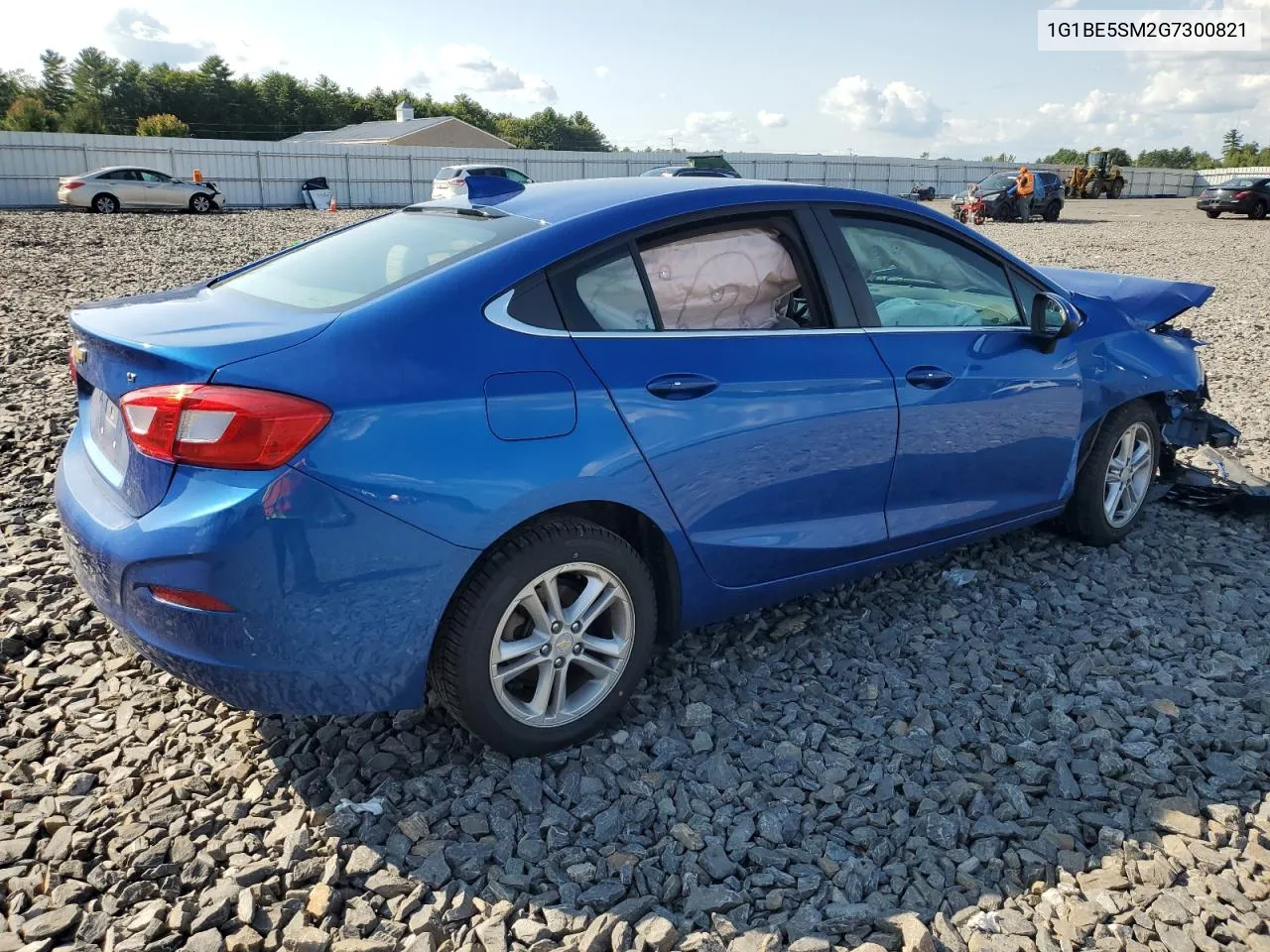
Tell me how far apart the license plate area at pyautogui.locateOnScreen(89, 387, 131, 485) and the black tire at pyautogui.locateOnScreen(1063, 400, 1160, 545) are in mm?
3846

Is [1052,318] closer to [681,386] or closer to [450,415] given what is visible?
[681,386]

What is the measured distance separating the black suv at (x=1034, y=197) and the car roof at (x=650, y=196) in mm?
28070

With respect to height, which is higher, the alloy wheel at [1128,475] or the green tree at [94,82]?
the green tree at [94,82]

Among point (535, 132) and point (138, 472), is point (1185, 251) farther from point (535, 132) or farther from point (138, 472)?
point (535, 132)

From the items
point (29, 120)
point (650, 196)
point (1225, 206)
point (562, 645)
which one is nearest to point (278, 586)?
point (562, 645)

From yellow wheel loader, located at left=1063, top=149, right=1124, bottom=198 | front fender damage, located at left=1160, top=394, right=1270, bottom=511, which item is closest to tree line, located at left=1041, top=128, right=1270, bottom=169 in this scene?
yellow wheel loader, located at left=1063, top=149, right=1124, bottom=198

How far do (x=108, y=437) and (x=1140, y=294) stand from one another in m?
4.52

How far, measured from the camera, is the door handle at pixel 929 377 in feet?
11.7

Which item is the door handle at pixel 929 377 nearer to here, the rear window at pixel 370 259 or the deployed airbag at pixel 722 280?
the deployed airbag at pixel 722 280

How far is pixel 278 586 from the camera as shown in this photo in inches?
95.1

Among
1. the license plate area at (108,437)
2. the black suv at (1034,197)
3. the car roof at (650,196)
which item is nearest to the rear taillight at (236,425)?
the license plate area at (108,437)

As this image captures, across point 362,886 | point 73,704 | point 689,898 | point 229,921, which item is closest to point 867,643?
point 689,898

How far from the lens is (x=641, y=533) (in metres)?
3.10

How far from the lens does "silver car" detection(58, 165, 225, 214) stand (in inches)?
1054
